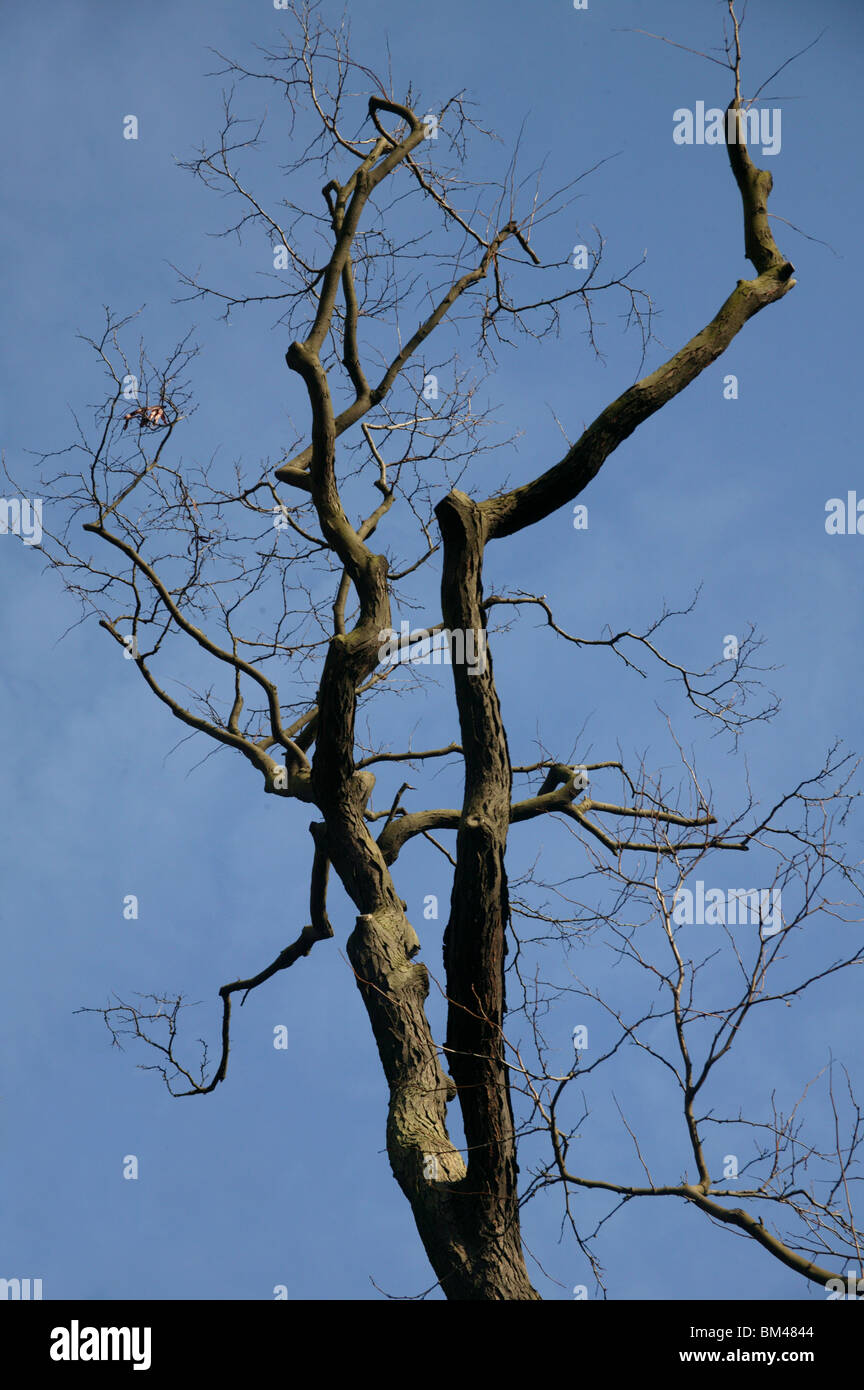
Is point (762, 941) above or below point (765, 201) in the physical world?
below

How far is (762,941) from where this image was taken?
3.61 m

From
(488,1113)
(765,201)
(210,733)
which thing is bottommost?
(488,1113)
